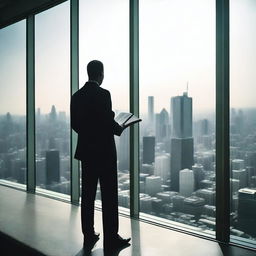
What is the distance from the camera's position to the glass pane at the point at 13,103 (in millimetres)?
4906

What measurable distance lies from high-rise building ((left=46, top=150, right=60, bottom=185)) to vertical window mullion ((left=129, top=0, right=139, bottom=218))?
139 centimetres

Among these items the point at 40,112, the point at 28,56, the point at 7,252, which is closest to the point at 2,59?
the point at 28,56

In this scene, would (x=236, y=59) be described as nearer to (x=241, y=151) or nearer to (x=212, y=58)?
(x=212, y=58)

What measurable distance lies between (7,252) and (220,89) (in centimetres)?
228

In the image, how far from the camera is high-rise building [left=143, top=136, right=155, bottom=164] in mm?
3308

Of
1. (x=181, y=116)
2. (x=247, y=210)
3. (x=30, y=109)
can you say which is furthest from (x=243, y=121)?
(x=30, y=109)

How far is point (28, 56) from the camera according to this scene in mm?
4711

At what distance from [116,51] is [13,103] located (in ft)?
7.71

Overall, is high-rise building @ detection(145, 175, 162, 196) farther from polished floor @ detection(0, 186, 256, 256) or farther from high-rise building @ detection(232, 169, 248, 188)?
high-rise building @ detection(232, 169, 248, 188)

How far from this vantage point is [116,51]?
140 inches

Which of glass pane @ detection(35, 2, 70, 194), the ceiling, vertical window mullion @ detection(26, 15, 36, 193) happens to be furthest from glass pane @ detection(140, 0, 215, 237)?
vertical window mullion @ detection(26, 15, 36, 193)

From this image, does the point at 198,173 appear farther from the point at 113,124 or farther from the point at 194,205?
the point at 113,124

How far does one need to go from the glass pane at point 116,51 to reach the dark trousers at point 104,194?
101cm

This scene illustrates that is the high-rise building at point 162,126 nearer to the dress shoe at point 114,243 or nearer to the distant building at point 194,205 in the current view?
the distant building at point 194,205
